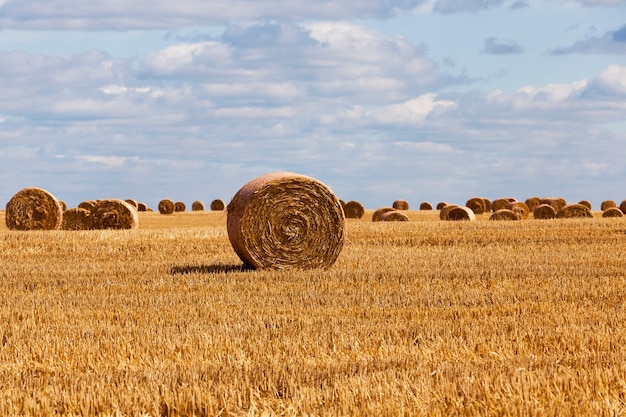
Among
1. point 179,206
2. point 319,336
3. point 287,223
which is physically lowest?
point 319,336

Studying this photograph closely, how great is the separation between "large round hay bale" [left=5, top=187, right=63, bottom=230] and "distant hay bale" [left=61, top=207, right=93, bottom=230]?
82cm

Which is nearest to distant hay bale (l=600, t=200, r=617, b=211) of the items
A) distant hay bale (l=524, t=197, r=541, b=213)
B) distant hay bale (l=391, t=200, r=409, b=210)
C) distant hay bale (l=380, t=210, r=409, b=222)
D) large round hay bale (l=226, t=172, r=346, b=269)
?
distant hay bale (l=524, t=197, r=541, b=213)

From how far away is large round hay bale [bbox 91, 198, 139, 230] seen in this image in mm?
25422

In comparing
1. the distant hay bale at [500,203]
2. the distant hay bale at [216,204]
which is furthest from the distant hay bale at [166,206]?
the distant hay bale at [500,203]

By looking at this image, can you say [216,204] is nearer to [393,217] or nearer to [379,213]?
[379,213]

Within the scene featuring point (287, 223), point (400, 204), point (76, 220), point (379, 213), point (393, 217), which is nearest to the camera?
point (287, 223)

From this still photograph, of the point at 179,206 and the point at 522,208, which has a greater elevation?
the point at 179,206

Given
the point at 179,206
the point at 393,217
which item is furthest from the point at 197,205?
the point at 393,217

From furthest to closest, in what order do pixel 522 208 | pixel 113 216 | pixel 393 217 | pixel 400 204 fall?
pixel 400 204, pixel 522 208, pixel 393 217, pixel 113 216

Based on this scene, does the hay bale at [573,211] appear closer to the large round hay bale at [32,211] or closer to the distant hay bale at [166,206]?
the large round hay bale at [32,211]

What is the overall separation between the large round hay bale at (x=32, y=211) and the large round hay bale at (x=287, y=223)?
1174 centimetres

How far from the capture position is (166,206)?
151 feet

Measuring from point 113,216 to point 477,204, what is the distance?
69.5 ft

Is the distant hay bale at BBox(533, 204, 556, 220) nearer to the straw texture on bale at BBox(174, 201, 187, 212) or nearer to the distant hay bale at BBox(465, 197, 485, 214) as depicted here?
the distant hay bale at BBox(465, 197, 485, 214)
